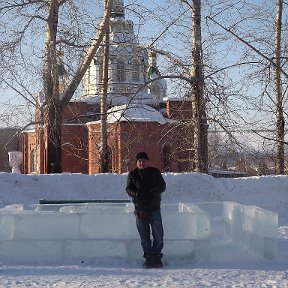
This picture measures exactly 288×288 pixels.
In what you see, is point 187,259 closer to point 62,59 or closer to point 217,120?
point 217,120

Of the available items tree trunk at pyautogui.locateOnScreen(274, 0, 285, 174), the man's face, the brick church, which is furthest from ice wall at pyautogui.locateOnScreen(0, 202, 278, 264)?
→ tree trunk at pyautogui.locateOnScreen(274, 0, 285, 174)

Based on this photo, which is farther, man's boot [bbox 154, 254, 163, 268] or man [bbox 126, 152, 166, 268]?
man [bbox 126, 152, 166, 268]

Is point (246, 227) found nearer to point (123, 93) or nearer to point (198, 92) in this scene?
point (198, 92)

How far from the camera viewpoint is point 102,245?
24.5 feet

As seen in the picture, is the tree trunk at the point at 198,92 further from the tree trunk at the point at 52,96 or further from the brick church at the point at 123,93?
the tree trunk at the point at 52,96

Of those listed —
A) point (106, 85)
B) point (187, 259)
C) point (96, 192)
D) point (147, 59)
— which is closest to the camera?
point (187, 259)

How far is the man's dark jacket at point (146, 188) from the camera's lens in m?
7.21

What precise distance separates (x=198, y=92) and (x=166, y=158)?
699 inches

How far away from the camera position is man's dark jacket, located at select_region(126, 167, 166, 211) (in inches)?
284

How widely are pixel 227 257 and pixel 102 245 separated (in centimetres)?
172

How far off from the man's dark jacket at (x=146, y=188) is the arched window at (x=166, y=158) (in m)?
24.3

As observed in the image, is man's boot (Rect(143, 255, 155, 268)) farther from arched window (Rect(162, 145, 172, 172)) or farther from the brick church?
arched window (Rect(162, 145, 172, 172))

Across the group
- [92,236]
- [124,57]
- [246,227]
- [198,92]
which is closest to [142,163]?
[92,236]

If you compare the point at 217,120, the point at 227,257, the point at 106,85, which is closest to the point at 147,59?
the point at 106,85
